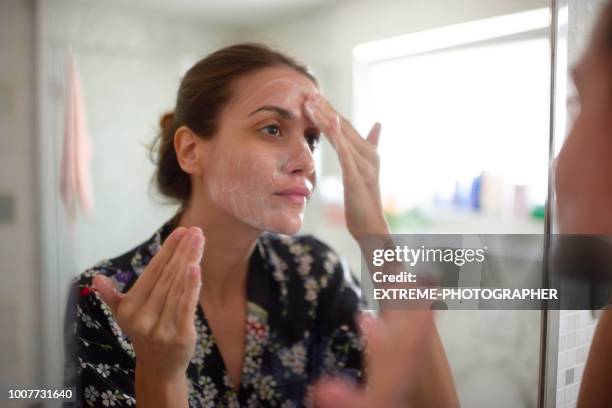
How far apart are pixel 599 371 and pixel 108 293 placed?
0.67 m

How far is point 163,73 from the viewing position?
72 cm

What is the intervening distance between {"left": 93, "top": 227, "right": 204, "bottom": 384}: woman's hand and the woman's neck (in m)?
0.13

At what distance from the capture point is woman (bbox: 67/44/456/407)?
23.3 inches

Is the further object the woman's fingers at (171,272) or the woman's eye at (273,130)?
the woman's eye at (273,130)

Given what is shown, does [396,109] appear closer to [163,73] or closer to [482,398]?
[163,73]

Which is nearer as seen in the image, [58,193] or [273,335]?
[58,193]

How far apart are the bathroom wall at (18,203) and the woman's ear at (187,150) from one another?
0.18 metres

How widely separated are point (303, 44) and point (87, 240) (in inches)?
17.0

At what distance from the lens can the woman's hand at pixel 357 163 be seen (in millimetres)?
700

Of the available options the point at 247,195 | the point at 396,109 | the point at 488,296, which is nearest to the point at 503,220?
the point at 488,296

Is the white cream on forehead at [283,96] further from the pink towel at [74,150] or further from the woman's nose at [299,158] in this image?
the pink towel at [74,150]

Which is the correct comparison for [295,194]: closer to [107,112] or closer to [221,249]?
[221,249]

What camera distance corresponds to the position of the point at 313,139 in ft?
2.31

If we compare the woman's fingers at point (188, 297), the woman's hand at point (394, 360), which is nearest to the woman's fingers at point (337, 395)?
the woman's hand at point (394, 360)
